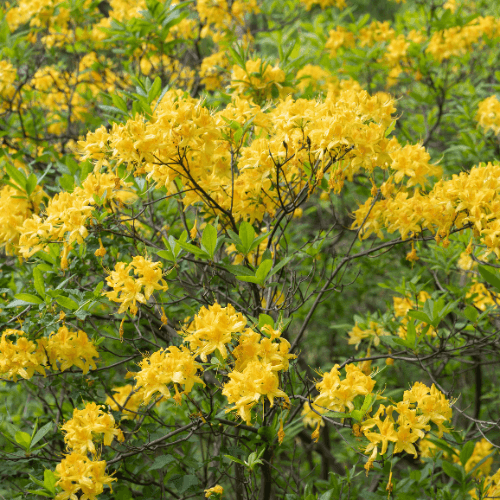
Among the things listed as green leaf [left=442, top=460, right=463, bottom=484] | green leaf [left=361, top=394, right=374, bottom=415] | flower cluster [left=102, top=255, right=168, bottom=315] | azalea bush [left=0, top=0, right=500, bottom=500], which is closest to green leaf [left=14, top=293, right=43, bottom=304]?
azalea bush [left=0, top=0, right=500, bottom=500]

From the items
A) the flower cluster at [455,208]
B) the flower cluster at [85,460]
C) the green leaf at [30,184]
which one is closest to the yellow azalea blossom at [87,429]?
the flower cluster at [85,460]

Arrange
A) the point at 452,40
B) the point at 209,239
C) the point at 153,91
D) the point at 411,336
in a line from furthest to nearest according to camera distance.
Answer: the point at 452,40 → the point at 153,91 → the point at 411,336 → the point at 209,239

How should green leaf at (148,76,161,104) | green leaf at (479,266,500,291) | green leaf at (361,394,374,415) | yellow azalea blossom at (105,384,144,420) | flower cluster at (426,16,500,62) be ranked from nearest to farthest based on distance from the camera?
1. green leaf at (479,266,500,291)
2. green leaf at (361,394,374,415)
3. green leaf at (148,76,161,104)
4. yellow azalea blossom at (105,384,144,420)
5. flower cluster at (426,16,500,62)

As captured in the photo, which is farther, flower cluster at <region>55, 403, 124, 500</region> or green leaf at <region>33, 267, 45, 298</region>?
green leaf at <region>33, 267, 45, 298</region>

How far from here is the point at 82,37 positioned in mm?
4230

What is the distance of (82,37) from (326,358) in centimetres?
376

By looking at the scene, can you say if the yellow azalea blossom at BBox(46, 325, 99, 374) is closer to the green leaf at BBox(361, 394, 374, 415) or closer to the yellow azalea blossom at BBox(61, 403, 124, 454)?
the yellow azalea blossom at BBox(61, 403, 124, 454)

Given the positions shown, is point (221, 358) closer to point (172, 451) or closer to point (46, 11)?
point (172, 451)

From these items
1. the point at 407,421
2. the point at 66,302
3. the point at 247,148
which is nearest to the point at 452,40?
the point at 247,148

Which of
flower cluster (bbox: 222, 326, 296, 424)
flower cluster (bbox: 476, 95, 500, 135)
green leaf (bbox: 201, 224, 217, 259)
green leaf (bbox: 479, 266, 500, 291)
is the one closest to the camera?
green leaf (bbox: 479, 266, 500, 291)

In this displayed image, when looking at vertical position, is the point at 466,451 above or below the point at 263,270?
below

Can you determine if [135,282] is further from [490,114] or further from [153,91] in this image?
[490,114]

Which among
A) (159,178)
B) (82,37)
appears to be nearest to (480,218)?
(159,178)

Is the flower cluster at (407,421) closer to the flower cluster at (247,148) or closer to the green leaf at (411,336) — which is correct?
the green leaf at (411,336)
